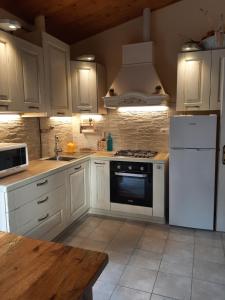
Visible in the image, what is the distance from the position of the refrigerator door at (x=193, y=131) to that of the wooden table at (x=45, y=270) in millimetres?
2204

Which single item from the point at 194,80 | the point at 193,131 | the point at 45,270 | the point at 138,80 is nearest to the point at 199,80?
the point at 194,80

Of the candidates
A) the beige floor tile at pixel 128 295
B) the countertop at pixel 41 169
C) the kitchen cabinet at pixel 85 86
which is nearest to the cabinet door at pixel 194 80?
the countertop at pixel 41 169

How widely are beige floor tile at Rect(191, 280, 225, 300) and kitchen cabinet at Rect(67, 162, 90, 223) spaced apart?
158cm

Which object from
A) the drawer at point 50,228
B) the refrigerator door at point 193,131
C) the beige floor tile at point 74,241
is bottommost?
the beige floor tile at point 74,241

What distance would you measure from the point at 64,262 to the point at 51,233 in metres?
1.78

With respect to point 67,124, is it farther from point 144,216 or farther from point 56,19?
point 144,216

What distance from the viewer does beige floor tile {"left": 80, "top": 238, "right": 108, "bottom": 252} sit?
2.62 m

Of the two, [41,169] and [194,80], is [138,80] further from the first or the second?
[41,169]

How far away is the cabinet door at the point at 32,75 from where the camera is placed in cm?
255

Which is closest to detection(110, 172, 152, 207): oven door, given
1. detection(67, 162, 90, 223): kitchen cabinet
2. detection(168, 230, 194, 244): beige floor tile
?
detection(67, 162, 90, 223): kitchen cabinet

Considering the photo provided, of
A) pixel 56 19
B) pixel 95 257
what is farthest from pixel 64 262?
pixel 56 19

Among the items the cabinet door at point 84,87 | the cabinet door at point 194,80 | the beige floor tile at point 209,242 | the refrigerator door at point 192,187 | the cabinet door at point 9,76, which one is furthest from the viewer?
the cabinet door at point 84,87

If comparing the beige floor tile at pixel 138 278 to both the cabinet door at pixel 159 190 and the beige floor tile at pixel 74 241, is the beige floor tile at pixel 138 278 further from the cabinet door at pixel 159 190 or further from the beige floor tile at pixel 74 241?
the cabinet door at pixel 159 190

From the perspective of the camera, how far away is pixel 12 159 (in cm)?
234
